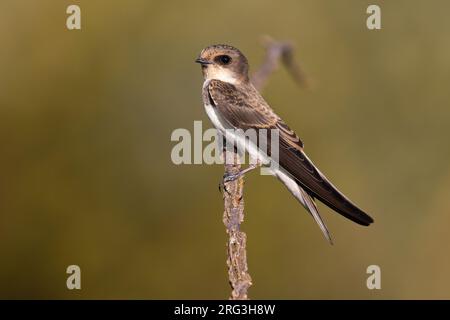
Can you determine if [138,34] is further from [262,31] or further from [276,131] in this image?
[276,131]

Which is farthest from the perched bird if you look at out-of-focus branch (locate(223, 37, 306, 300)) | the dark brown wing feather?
out-of-focus branch (locate(223, 37, 306, 300))

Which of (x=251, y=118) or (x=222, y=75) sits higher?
(x=222, y=75)

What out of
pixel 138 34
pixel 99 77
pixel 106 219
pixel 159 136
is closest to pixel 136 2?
pixel 138 34

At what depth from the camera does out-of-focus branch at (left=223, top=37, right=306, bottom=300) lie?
111 inches

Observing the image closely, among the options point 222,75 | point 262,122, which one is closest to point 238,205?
point 262,122

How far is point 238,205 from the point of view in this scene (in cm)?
323

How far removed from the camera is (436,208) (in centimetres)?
505

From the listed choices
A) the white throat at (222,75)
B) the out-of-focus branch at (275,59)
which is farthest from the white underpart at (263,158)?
the out-of-focus branch at (275,59)

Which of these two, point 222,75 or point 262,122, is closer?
point 262,122

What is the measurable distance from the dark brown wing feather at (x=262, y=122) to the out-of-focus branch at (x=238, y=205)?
6.0 inches

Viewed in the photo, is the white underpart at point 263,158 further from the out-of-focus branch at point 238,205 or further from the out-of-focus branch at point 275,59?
the out-of-focus branch at point 275,59

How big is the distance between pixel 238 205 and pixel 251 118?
0.86 meters

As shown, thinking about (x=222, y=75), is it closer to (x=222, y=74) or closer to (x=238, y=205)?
(x=222, y=74)

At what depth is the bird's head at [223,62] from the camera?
4125 mm
